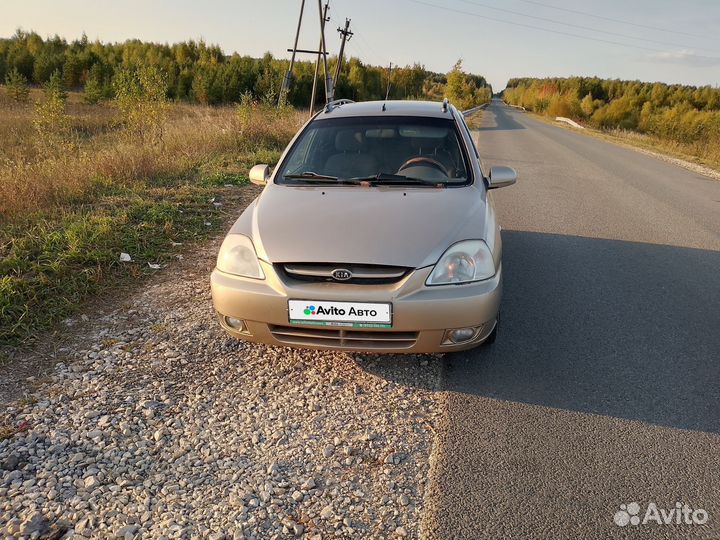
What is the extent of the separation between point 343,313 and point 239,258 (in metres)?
0.76

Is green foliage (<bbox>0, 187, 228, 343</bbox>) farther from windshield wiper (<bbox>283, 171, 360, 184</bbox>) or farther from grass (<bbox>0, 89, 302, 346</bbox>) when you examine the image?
windshield wiper (<bbox>283, 171, 360, 184</bbox>)

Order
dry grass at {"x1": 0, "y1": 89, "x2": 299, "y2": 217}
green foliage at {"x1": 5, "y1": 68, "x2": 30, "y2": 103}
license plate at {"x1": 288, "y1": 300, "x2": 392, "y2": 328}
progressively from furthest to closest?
1. green foliage at {"x1": 5, "y1": 68, "x2": 30, "y2": 103}
2. dry grass at {"x1": 0, "y1": 89, "x2": 299, "y2": 217}
3. license plate at {"x1": 288, "y1": 300, "x2": 392, "y2": 328}

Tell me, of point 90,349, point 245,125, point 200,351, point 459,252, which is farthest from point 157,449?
point 245,125

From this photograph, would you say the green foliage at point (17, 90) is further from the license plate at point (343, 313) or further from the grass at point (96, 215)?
the license plate at point (343, 313)

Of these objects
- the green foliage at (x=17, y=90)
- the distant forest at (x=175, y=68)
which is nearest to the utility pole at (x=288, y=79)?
the distant forest at (x=175, y=68)

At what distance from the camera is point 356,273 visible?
278 centimetres

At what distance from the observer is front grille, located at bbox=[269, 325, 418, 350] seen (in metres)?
2.82

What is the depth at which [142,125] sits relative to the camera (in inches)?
433

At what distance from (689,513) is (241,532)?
5.92 feet

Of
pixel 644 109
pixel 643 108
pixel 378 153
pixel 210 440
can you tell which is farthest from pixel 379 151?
pixel 643 108

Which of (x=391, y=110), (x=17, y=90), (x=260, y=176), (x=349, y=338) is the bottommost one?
(x=349, y=338)

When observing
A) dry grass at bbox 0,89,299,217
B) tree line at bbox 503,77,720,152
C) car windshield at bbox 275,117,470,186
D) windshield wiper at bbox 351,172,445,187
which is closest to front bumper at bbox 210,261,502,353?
windshield wiper at bbox 351,172,445,187

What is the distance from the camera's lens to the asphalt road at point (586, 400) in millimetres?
2111

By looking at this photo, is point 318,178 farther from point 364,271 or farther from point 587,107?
point 587,107
